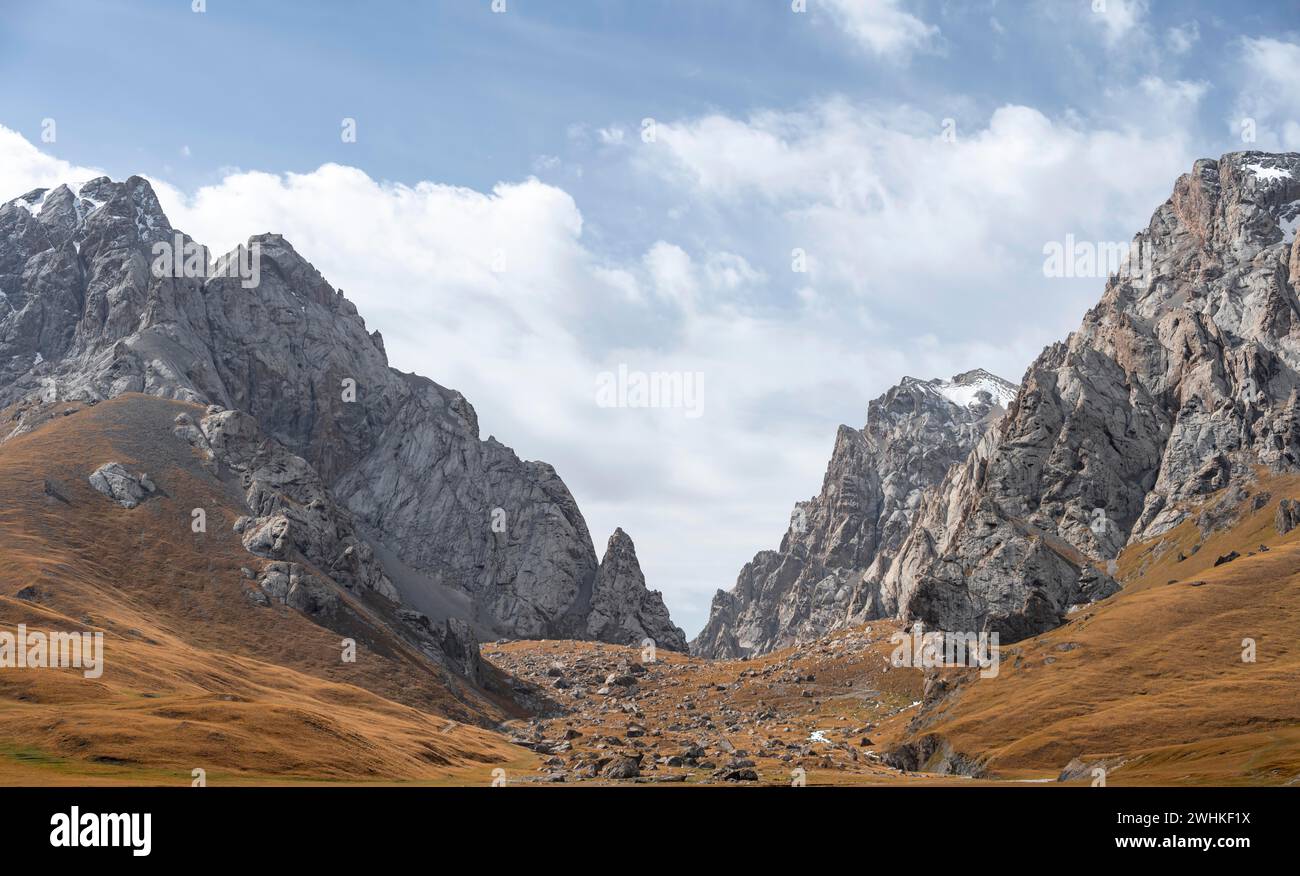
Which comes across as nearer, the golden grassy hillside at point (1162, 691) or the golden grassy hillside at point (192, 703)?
the golden grassy hillside at point (192, 703)

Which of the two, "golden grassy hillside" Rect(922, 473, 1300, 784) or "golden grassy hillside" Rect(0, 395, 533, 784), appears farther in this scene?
"golden grassy hillside" Rect(922, 473, 1300, 784)

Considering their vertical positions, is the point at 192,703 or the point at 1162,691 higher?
the point at 192,703

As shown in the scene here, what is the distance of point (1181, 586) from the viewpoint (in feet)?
592

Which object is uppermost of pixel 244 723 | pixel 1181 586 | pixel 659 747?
pixel 1181 586

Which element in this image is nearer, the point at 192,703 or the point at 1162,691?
the point at 192,703

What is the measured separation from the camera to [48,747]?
89.2 meters

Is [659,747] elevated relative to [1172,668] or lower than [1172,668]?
lower

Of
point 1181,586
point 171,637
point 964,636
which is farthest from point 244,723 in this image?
point 1181,586

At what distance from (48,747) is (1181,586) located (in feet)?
582
